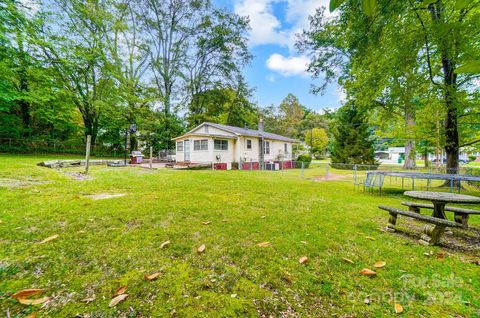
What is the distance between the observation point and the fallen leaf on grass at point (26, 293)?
183 centimetres

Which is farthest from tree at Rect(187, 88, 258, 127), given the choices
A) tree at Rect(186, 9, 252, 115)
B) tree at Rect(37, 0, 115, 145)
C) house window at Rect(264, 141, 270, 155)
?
tree at Rect(37, 0, 115, 145)

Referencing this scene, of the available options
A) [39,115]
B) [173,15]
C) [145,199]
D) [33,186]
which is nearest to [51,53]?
[39,115]

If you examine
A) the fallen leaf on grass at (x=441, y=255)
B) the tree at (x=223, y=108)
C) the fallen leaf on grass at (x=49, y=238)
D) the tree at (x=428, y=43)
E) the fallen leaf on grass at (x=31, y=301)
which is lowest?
the fallen leaf on grass at (x=441, y=255)

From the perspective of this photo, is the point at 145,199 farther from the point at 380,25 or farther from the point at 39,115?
the point at 39,115

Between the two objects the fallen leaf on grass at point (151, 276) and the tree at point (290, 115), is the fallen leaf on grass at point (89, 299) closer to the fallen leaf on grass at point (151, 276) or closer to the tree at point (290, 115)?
the fallen leaf on grass at point (151, 276)

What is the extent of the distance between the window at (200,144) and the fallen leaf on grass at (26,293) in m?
15.1

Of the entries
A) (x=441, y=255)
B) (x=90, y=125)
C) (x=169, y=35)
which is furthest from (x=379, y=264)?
(x=169, y=35)

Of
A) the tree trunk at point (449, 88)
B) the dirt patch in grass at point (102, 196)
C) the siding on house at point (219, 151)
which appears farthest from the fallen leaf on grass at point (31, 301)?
the siding on house at point (219, 151)

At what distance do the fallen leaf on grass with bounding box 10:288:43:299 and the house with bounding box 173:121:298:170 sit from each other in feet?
47.7

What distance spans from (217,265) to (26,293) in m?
1.75

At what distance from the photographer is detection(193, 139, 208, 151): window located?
1688cm

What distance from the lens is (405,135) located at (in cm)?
927

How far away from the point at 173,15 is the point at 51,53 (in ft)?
42.8

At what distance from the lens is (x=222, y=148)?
17.3 meters
